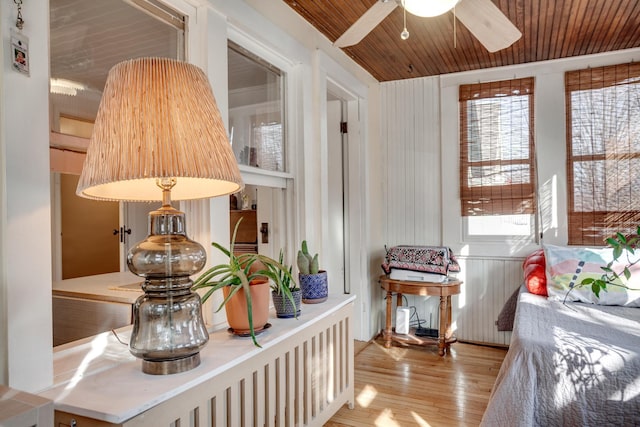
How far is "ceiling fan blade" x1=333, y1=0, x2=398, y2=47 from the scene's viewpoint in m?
1.77

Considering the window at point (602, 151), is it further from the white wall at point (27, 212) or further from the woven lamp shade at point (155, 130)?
the white wall at point (27, 212)

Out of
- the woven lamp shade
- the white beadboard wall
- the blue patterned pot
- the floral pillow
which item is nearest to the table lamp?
the woven lamp shade

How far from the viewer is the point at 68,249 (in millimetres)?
2814

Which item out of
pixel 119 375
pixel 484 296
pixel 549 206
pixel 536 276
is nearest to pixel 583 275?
pixel 536 276

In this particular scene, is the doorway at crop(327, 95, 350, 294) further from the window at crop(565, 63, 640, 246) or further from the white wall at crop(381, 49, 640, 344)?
the window at crop(565, 63, 640, 246)

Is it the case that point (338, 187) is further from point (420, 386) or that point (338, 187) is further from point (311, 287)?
point (420, 386)

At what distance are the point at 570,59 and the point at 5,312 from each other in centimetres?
388

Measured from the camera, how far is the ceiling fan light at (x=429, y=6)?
1.56 meters

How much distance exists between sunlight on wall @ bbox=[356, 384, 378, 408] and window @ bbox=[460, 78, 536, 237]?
1651mm

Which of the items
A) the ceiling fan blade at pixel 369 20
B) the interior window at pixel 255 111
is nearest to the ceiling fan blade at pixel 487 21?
the ceiling fan blade at pixel 369 20

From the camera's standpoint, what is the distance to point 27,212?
1076 millimetres

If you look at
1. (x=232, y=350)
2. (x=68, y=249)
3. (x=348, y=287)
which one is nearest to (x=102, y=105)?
(x=232, y=350)

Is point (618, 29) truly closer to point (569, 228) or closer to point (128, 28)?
point (569, 228)

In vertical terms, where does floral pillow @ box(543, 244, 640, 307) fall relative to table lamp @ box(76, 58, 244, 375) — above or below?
below
